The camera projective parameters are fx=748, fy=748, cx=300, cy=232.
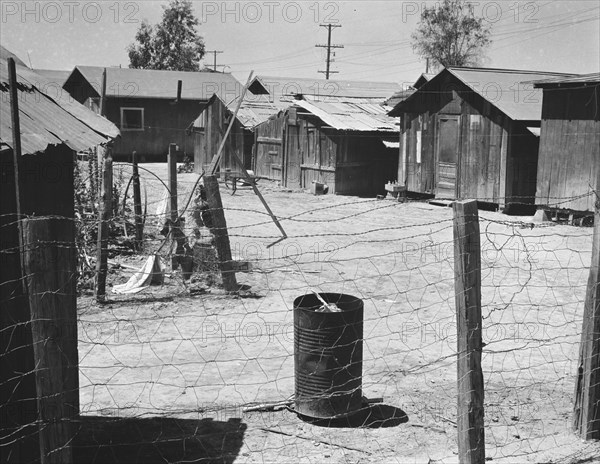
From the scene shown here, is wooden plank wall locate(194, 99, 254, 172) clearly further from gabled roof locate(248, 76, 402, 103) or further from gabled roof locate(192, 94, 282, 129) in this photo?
gabled roof locate(248, 76, 402, 103)

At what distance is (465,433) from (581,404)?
5.08 feet

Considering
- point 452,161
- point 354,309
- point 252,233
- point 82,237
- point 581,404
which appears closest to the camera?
point 581,404

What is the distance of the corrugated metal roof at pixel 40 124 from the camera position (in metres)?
4.89

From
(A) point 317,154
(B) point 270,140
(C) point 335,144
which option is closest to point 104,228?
(C) point 335,144

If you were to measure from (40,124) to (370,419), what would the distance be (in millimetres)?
3559

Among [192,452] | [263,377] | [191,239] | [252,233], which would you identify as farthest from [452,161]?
[192,452]

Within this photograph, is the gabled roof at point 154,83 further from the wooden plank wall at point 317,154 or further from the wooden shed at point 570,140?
the wooden shed at point 570,140

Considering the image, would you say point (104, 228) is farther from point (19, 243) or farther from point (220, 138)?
point (220, 138)

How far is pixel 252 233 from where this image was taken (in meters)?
17.0

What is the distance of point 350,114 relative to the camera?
27.1m

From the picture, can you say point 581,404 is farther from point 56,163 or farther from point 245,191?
point 245,191

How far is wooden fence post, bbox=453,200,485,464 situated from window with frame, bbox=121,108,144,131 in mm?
36840

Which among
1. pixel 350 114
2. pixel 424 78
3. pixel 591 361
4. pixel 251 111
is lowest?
pixel 591 361

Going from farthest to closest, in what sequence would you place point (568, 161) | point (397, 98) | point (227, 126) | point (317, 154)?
1. point (227, 126)
2. point (397, 98)
3. point (317, 154)
4. point (568, 161)
